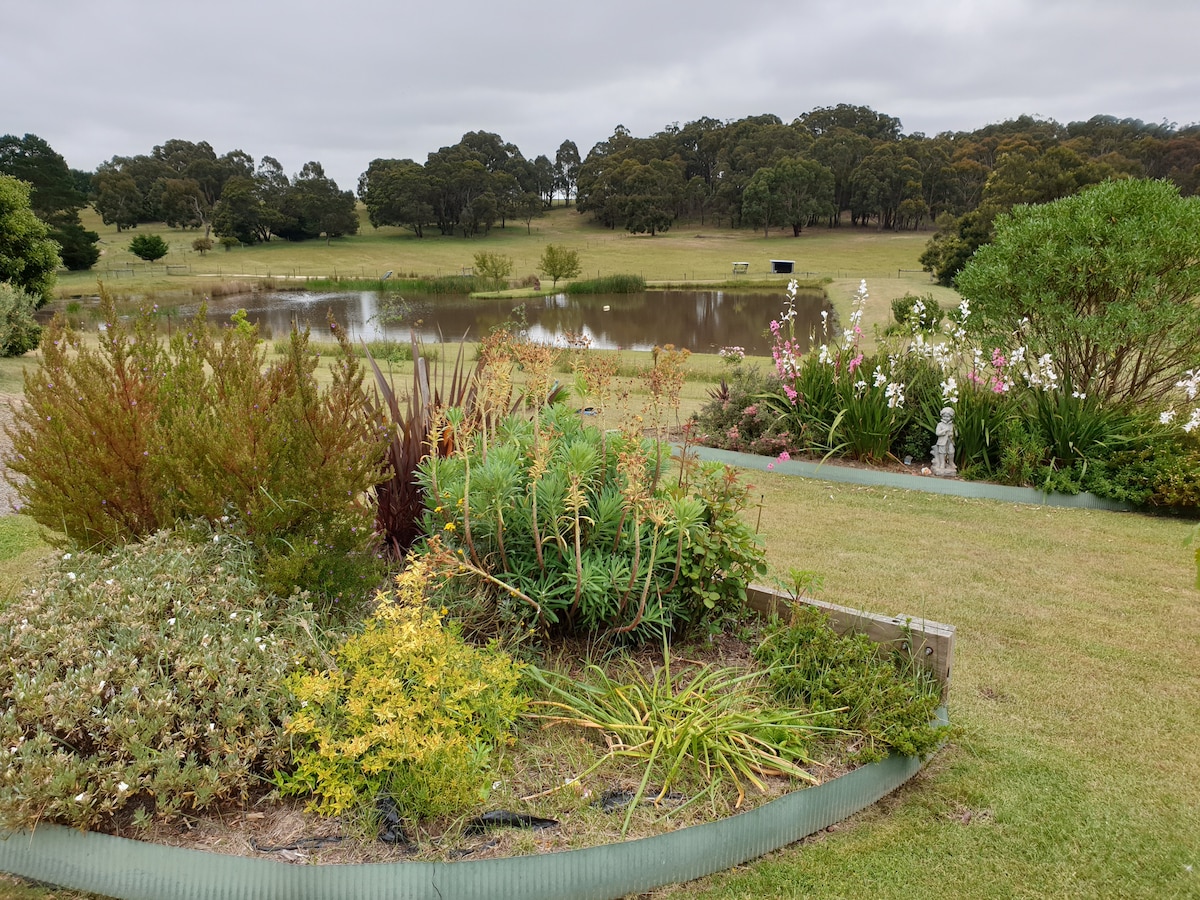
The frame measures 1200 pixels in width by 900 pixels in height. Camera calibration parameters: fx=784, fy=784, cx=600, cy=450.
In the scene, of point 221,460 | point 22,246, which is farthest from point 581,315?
point 221,460

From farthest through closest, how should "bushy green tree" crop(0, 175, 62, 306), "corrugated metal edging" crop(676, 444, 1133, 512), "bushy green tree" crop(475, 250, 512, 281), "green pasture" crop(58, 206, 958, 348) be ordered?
"bushy green tree" crop(475, 250, 512, 281) → "green pasture" crop(58, 206, 958, 348) → "bushy green tree" crop(0, 175, 62, 306) → "corrugated metal edging" crop(676, 444, 1133, 512)

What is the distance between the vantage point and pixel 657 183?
269 ft

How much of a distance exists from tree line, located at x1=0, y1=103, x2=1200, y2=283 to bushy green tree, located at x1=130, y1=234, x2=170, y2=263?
6717mm

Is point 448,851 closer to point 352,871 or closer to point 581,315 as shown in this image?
point 352,871

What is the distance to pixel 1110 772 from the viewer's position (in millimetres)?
3232

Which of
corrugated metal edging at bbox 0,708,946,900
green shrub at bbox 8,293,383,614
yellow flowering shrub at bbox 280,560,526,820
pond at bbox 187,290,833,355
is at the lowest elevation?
pond at bbox 187,290,833,355

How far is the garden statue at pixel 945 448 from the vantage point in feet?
25.4

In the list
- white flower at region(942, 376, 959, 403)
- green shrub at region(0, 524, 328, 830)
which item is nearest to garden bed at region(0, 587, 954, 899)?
green shrub at region(0, 524, 328, 830)

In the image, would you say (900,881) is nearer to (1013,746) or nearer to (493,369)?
(1013,746)

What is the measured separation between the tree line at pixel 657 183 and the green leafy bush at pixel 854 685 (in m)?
64.6

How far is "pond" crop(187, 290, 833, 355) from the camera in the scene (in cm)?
2816

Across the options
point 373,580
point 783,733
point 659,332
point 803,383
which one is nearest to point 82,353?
point 373,580

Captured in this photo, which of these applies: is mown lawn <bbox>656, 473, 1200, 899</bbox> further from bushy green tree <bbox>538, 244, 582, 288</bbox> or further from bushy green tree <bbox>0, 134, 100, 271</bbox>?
bushy green tree <bbox>0, 134, 100, 271</bbox>

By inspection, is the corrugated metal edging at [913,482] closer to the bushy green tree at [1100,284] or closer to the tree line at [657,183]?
the bushy green tree at [1100,284]
